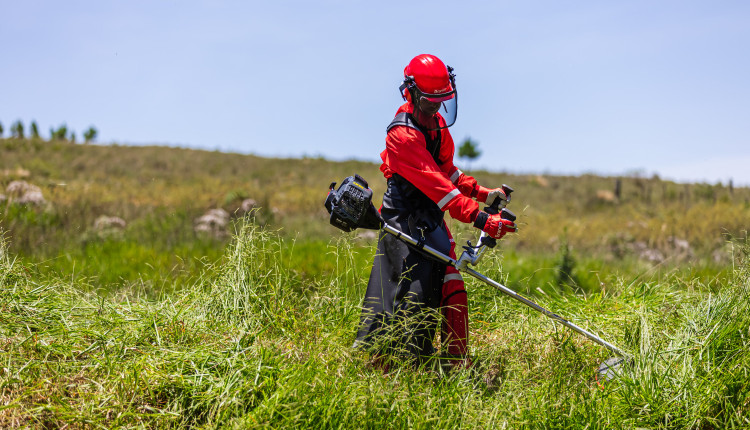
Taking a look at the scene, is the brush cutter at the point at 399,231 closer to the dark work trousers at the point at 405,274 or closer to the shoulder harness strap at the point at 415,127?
the dark work trousers at the point at 405,274

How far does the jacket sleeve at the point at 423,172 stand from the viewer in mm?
3789

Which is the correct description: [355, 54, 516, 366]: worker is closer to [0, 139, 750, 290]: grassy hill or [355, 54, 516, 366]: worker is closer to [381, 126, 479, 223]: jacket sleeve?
[381, 126, 479, 223]: jacket sleeve

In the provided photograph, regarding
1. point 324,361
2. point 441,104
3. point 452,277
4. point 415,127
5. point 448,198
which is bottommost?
point 324,361

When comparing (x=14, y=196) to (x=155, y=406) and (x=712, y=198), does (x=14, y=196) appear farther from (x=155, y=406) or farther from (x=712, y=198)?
(x=712, y=198)

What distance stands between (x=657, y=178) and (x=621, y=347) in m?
32.1

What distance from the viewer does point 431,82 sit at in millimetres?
3932

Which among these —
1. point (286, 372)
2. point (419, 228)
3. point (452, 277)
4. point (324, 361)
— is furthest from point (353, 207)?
point (286, 372)

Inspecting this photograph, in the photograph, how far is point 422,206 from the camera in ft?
13.8

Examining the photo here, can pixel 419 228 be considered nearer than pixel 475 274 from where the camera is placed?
No

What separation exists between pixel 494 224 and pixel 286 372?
158 cm

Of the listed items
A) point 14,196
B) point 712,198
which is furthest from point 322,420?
point 712,198

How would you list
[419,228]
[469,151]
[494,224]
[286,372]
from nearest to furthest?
[286,372]
[494,224]
[419,228]
[469,151]

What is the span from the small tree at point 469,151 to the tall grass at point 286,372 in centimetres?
3529

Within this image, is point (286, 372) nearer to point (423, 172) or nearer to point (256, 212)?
point (423, 172)
